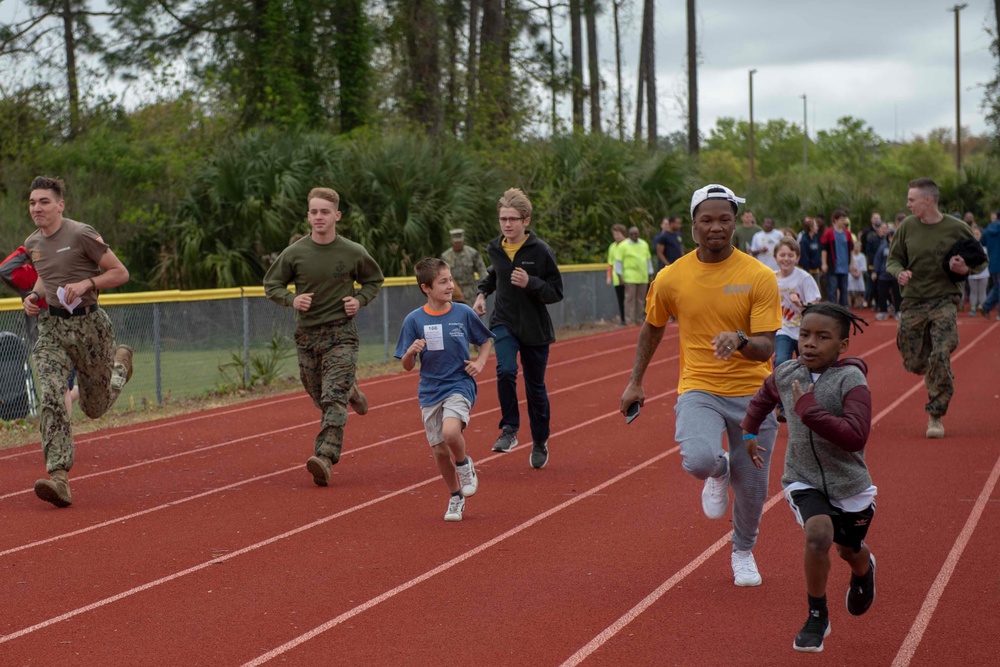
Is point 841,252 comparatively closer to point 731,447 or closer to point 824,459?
point 731,447

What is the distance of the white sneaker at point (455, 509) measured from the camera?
8328 millimetres

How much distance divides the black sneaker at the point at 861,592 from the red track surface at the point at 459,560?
150 millimetres

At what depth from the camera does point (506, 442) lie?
35.6 feet

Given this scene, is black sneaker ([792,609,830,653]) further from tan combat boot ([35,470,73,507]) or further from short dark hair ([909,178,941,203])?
short dark hair ([909,178,941,203])

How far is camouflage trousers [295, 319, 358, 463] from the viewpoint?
9812 millimetres

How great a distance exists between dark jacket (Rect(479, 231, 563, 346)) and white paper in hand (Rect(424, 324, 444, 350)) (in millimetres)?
1932

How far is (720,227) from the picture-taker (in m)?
6.21

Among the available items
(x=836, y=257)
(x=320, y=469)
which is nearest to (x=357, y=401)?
(x=320, y=469)

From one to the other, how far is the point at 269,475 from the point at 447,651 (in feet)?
16.5

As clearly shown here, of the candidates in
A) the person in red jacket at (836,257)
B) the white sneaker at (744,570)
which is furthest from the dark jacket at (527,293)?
the person in red jacket at (836,257)

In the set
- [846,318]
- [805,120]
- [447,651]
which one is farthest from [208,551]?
[805,120]

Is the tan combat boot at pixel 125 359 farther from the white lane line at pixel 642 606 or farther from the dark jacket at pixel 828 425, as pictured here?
the dark jacket at pixel 828 425

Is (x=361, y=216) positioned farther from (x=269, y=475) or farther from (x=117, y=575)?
(x=117, y=575)

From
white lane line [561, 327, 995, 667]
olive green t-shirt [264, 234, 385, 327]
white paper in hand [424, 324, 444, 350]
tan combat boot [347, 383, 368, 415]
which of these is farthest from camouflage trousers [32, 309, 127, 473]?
white lane line [561, 327, 995, 667]
